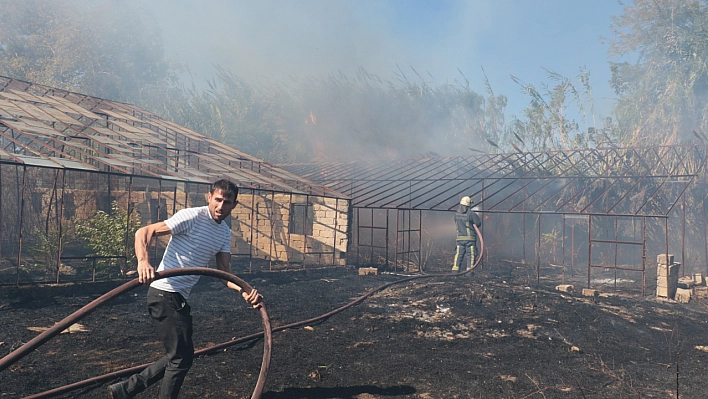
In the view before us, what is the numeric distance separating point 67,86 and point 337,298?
25525 millimetres

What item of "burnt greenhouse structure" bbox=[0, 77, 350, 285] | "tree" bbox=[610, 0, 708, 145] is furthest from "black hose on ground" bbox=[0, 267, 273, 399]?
"tree" bbox=[610, 0, 708, 145]

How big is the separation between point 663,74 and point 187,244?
95.3ft

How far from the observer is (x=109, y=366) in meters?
5.43

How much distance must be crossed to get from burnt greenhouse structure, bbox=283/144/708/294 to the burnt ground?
598 cm

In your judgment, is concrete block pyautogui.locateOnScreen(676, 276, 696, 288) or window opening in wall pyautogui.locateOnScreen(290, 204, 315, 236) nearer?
concrete block pyautogui.locateOnScreen(676, 276, 696, 288)

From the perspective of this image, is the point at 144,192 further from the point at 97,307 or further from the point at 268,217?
the point at 97,307

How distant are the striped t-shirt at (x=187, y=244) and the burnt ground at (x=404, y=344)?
1.41 meters

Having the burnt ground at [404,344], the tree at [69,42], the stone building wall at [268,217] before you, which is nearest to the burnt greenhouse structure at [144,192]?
the stone building wall at [268,217]

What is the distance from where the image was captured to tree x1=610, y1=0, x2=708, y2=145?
24.0m

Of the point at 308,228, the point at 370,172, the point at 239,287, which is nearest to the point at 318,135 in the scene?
the point at 370,172

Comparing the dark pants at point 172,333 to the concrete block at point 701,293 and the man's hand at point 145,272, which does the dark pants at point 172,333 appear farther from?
the concrete block at point 701,293

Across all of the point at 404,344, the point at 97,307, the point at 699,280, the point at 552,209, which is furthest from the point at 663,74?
the point at 97,307

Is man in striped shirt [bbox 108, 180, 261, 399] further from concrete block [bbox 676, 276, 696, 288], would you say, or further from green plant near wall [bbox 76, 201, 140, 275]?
concrete block [bbox 676, 276, 696, 288]

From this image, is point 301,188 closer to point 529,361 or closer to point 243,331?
point 243,331
